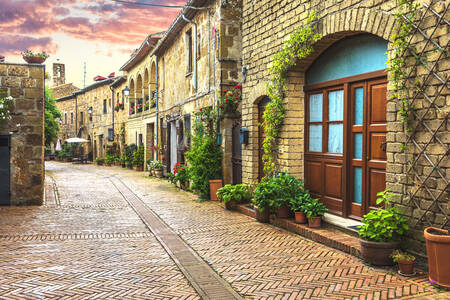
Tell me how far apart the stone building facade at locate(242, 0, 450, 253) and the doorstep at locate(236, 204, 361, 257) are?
40 cm

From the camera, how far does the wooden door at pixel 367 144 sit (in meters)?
5.89

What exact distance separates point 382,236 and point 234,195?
4641mm

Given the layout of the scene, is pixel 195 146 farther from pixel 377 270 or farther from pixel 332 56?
pixel 377 270

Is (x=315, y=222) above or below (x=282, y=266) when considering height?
above

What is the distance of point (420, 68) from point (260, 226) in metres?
3.97


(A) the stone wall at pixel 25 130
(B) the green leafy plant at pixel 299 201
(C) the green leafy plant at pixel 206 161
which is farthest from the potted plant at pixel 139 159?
(B) the green leafy plant at pixel 299 201

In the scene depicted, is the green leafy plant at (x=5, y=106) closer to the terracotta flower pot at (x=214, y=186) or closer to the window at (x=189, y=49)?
the terracotta flower pot at (x=214, y=186)

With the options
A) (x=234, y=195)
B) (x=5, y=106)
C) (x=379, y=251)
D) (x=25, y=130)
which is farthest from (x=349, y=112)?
(x=5, y=106)

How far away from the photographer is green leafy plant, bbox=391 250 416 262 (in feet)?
15.3

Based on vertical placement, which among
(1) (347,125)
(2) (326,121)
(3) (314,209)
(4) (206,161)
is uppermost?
(2) (326,121)

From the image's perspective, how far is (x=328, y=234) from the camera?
6.18 metres

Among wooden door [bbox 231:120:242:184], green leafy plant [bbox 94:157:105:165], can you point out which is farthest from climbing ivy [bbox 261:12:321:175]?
green leafy plant [bbox 94:157:105:165]

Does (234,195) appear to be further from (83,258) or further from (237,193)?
(83,258)

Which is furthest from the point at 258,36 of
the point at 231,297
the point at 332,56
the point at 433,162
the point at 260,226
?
the point at 231,297
